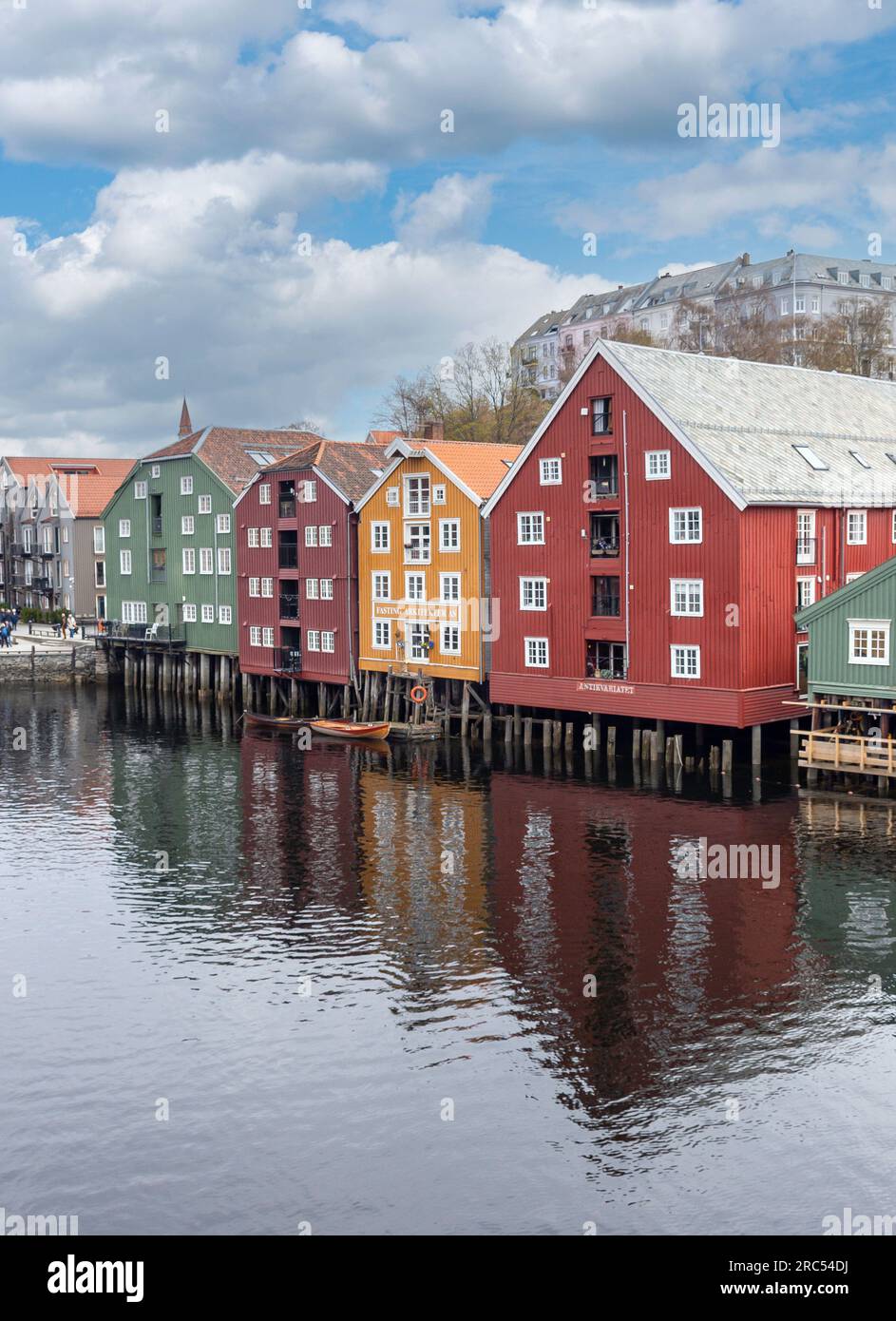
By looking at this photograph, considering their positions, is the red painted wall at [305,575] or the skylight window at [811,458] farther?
the red painted wall at [305,575]

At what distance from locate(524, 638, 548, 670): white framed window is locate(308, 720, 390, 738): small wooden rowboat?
28.1 ft

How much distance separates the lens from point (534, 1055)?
24141mm

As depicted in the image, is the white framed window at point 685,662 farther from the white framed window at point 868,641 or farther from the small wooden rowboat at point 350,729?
the small wooden rowboat at point 350,729

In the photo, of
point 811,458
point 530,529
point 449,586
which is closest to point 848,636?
point 811,458

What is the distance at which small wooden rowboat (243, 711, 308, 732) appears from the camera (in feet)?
223

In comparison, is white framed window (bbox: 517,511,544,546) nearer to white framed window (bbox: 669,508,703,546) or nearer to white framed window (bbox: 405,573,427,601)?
white framed window (bbox: 669,508,703,546)

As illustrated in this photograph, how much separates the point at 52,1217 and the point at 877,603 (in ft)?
116

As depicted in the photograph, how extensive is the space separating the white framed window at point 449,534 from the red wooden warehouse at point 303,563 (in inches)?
293

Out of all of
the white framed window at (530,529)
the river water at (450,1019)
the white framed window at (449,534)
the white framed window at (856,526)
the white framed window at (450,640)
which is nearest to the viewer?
A: the river water at (450,1019)

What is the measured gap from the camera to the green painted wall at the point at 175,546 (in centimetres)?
8256

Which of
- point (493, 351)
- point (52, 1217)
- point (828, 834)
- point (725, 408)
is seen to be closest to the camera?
point (52, 1217)

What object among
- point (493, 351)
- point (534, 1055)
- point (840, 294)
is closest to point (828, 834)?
→ point (534, 1055)

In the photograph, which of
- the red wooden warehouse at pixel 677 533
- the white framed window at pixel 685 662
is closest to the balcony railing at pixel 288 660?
the red wooden warehouse at pixel 677 533
